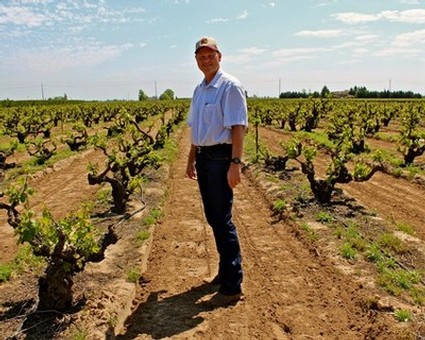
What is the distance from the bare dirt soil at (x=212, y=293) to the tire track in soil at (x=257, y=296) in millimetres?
11

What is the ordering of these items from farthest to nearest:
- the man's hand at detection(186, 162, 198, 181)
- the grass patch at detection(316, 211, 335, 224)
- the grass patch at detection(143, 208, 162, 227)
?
the grass patch at detection(143, 208, 162, 227) < the grass patch at detection(316, 211, 335, 224) < the man's hand at detection(186, 162, 198, 181)

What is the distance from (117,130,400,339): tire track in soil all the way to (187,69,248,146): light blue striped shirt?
70.5 inches

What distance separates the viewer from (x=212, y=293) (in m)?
5.18

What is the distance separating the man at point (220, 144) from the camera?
4418 mm

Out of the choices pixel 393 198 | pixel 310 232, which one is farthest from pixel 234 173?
pixel 393 198

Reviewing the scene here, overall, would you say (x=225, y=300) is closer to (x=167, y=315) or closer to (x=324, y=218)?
(x=167, y=315)

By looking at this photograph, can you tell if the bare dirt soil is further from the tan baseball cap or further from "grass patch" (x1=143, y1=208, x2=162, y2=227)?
the tan baseball cap

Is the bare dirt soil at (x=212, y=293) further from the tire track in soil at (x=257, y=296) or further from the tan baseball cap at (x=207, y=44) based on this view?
the tan baseball cap at (x=207, y=44)

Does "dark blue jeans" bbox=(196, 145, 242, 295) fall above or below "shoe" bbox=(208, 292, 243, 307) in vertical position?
above

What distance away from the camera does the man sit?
4418mm

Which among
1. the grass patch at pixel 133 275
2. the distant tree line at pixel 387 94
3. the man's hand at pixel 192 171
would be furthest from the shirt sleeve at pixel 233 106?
the distant tree line at pixel 387 94

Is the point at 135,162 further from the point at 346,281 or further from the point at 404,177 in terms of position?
the point at 404,177

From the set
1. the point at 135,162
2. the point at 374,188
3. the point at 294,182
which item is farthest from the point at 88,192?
the point at 374,188

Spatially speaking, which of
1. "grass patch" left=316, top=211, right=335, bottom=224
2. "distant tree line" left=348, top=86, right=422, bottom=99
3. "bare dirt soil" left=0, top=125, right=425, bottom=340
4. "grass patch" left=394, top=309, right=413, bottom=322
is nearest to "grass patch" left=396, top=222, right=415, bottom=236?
"bare dirt soil" left=0, top=125, right=425, bottom=340
